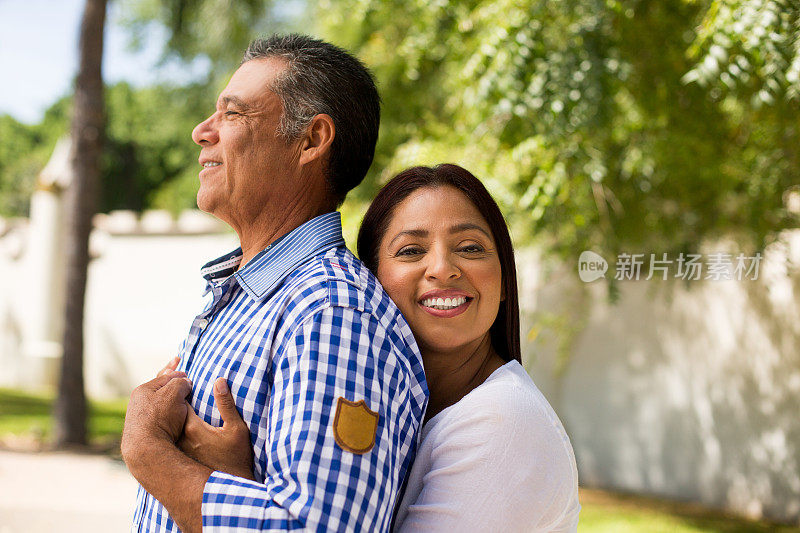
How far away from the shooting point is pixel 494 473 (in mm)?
1413

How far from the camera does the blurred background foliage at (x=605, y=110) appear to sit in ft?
12.7

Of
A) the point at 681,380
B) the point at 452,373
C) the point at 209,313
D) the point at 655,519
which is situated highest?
the point at 681,380

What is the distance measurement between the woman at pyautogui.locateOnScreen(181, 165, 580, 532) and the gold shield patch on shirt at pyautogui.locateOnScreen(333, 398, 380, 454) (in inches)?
8.0

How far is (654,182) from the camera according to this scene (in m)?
5.62

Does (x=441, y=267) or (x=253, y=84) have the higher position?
(x=253, y=84)

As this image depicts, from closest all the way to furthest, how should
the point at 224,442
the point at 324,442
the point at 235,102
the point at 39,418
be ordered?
the point at 324,442, the point at 224,442, the point at 235,102, the point at 39,418

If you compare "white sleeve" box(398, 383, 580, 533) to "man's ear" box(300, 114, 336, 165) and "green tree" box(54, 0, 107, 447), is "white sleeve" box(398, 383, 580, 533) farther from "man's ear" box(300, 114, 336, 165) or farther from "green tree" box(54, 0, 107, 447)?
"green tree" box(54, 0, 107, 447)

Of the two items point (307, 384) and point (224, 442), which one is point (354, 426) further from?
point (224, 442)

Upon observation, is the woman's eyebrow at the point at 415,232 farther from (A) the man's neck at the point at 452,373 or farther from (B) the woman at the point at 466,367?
(A) the man's neck at the point at 452,373

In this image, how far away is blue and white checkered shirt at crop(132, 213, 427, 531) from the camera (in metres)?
1.22

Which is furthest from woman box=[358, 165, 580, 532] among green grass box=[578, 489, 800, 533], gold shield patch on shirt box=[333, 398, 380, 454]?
green grass box=[578, 489, 800, 533]

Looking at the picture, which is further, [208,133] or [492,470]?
[208,133]

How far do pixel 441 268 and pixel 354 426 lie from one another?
48 cm

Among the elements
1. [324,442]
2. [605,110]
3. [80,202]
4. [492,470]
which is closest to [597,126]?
[605,110]
